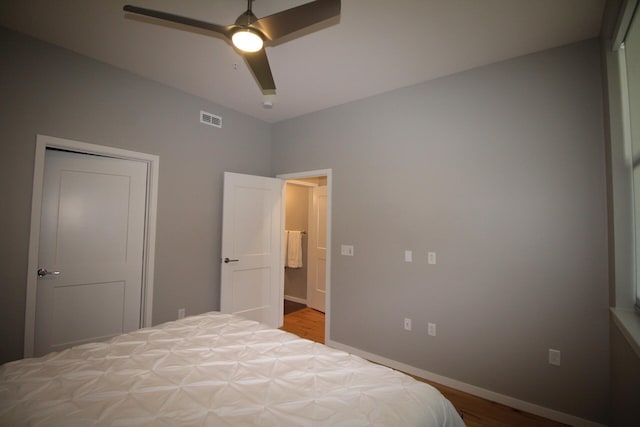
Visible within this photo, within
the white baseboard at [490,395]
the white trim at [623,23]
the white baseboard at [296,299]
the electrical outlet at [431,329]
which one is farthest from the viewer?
the white baseboard at [296,299]

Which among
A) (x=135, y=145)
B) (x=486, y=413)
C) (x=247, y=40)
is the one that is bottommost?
(x=486, y=413)

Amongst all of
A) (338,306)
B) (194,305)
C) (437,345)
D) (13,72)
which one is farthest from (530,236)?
(13,72)

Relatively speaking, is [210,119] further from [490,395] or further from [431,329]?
[490,395]

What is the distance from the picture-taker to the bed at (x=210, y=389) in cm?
99

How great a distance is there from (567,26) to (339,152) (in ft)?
6.87

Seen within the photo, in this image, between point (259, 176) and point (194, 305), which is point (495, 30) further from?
point (194, 305)

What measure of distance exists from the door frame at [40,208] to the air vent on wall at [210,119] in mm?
717

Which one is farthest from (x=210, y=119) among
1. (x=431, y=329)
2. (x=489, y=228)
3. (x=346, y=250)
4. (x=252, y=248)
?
(x=431, y=329)

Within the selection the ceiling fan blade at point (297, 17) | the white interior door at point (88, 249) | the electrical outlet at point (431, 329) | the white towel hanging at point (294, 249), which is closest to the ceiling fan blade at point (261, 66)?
the ceiling fan blade at point (297, 17)

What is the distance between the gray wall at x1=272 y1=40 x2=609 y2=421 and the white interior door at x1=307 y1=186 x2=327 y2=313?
4.76 feet

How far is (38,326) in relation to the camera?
87.6 inches

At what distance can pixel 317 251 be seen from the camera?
475 centimetres

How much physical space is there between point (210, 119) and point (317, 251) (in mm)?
2623

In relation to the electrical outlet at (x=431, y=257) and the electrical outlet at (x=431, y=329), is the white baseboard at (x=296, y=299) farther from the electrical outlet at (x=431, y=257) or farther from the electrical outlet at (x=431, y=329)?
the electrical outlet at (x=431, y=257)
